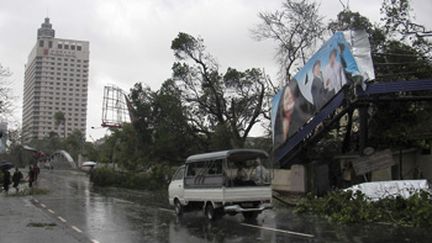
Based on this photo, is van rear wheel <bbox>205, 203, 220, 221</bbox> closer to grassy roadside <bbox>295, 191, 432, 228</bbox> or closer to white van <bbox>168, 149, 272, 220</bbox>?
white van <bbox>168, 149, 272, 220</bbox>

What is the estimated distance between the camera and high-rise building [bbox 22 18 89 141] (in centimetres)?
10750

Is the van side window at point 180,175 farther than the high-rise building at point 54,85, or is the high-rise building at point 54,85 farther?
the high-rise building at point 54,85

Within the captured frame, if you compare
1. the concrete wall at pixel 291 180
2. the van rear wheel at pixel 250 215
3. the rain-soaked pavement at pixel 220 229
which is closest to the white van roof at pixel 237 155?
the van rear wheel at pixel 250 215

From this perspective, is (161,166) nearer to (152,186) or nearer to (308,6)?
(152,186)

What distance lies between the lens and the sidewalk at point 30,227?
521 inches

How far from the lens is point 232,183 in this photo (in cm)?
1673

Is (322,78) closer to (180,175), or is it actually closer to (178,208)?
(180,175)

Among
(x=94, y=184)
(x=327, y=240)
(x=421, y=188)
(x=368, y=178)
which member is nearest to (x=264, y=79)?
(x=94, y=184)

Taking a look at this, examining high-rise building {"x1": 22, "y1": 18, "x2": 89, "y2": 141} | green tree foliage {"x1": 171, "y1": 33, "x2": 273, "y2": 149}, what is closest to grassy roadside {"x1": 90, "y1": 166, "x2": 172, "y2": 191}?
green tree foliage {"x1": 171, "y1": 33, "x2": 273, "y2": 149}

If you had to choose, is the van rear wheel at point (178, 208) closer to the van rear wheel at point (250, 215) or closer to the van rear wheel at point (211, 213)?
the van rear wheel at point (211, 213)

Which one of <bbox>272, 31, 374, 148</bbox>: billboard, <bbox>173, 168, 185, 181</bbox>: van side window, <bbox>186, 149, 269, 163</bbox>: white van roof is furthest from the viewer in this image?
<bbox>272, 31, 374, 148</bbox>: billboard

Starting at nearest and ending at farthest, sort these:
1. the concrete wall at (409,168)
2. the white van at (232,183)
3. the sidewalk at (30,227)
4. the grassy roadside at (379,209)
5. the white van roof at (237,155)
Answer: the sidewalk at (30,227) → the grassy roadside at (379,209) → the white van at (232,183) → the white van roof at (237,155) → the concrete wall at (409,168)

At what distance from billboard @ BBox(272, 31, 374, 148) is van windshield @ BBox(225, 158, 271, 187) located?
686 centimetres

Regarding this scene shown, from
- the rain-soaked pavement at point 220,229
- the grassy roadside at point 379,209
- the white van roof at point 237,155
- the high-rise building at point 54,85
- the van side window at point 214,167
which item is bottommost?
the rain-soaked pavement at point 220,229
